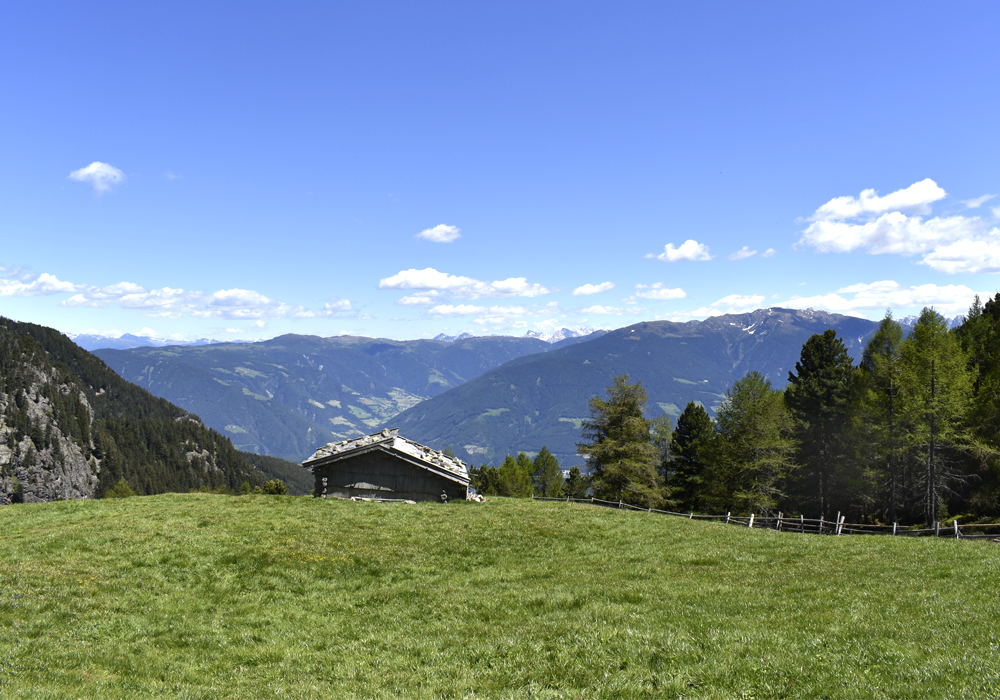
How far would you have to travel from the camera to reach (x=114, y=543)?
2278 cm

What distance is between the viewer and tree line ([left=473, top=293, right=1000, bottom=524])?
148ft

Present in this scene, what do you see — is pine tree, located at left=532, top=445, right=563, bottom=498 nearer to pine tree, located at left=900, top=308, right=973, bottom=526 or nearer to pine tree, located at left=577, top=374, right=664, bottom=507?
pine tree, located at left=577, top=374, right=664, bottom=507

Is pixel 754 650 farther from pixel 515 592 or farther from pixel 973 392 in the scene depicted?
pixel 973 392

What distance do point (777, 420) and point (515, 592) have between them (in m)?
43.3

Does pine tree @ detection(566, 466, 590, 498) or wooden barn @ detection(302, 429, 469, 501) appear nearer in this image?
wooden barn @ detection(302, 429, 469, 501)

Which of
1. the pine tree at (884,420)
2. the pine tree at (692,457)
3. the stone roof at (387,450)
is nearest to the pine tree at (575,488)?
the pine tree at (692,457)

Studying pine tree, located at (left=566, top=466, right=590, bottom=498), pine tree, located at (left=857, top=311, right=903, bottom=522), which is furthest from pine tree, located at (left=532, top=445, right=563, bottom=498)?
pine tree, located at (left=857, top=311, right=903, bottom=522)

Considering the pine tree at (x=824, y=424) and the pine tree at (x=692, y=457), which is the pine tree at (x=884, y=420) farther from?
the pine tree at (x=692, y=457)

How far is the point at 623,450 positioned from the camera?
54.5 meters

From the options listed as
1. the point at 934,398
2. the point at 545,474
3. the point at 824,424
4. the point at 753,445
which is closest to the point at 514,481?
the point at 545,474

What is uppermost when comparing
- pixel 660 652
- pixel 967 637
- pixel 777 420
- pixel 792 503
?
pixel 777 420

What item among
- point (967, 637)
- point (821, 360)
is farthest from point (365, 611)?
point (821, 360)

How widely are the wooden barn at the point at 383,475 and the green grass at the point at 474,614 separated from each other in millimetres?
12472

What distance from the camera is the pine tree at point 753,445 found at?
5241 cm
